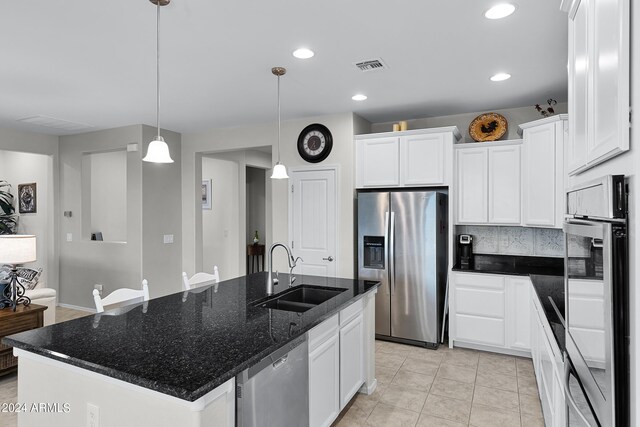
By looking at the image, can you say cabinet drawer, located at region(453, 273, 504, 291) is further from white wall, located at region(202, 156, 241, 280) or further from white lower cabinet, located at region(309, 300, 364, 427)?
white wall, located at region(202, 156, 241, 280)

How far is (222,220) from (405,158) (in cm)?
379

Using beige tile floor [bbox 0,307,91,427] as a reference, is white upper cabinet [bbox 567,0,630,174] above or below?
above

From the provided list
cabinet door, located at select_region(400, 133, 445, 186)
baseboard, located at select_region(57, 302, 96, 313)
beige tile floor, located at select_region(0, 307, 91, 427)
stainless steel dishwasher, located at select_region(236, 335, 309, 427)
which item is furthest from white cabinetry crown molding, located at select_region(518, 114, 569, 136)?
baseboard, located at select_region(57, 302, 96, 313)

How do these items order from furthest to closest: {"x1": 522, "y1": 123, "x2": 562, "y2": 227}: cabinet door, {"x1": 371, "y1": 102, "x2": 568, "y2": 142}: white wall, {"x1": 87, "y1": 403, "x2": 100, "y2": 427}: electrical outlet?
{"x1": 371, "y1": 102, "x2": 568, "y2": 142}: white wall, {"x1": 522, "y1": 123, "x2": 562, "y2": 227}: cabinet door, {"x1": 87, "y1": 403, "x2": 100, "y2": 427}: electrical outlet

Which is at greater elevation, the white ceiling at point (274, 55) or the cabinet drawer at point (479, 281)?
the white ceiling at point (274, 55)

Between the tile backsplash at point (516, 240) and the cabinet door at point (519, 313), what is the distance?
0.65m

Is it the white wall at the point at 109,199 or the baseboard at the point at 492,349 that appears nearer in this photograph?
the baseboard at the point at 492,349

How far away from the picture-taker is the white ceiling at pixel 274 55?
223cm

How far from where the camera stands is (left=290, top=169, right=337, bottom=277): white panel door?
14.7 ft

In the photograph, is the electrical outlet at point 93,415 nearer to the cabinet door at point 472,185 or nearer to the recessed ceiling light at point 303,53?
the recessed ceiling light at point 303,53

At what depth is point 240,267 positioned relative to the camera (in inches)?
263

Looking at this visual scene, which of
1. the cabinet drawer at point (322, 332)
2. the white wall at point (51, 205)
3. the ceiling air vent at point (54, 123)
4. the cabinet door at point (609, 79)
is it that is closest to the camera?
the cabinet door at point (609, 79)

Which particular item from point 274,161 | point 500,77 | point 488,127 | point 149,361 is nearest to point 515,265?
point 488,127

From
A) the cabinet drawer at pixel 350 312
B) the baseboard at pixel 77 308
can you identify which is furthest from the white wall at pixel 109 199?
the cabinet drawer at pixel 350 312
